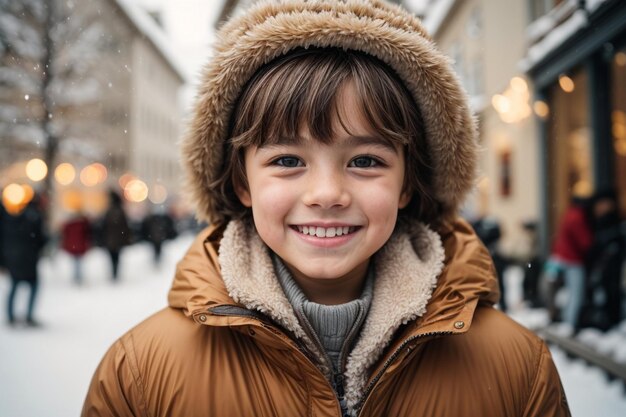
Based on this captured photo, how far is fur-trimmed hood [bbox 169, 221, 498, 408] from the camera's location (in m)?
1.28

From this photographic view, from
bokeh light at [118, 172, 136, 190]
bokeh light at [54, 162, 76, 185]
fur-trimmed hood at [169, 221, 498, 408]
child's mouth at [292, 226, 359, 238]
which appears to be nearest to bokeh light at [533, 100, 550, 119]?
fur-trimmed hood at [169, 221, 498, 408]

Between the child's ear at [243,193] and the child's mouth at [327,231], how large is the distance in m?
0.30

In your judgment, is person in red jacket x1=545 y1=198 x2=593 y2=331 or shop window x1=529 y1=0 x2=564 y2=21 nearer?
Answer: shop window x1=529 y1=0 x2=564 y2=21

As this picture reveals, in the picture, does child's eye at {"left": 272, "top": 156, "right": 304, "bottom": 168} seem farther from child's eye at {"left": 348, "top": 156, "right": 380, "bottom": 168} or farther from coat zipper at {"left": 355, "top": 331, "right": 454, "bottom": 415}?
coat zipper at {"left": 355, "top": 331, "right": 454, "bottom": 415}

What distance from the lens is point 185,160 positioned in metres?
1.55

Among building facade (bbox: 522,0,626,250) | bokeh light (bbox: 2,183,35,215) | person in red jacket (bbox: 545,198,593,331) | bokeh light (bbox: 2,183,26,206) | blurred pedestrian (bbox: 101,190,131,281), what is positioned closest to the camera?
building facade (bbox: 522,0,626,250)

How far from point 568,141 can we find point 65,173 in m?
10.9

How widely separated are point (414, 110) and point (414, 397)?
838 mm

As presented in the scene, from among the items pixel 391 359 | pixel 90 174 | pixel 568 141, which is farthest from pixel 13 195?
pixel 391 359

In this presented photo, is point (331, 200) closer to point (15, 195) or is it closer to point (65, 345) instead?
point (65, 345)

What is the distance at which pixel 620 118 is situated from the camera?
6043 millimetres

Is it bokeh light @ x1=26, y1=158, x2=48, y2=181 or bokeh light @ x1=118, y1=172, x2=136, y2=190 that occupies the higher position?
bokeh light @ x1=26, y1=158, x2=48, y2=181

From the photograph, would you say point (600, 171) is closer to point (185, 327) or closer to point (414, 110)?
point (414, 110)

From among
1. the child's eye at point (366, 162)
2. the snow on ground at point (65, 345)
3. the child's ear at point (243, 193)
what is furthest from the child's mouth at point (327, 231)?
the snow on ground at point (65, 345)
